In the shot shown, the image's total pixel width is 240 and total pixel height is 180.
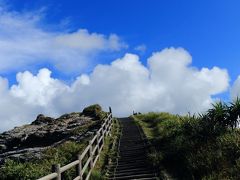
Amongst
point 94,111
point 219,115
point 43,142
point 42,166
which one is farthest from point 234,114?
point 94,111

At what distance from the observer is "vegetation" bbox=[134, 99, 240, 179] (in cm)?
1734

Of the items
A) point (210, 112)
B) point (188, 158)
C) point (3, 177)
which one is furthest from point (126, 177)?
point (210, 112)

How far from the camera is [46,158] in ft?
80.5

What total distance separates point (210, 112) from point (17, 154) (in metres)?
12.1

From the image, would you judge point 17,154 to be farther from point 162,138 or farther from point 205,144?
point 205,144

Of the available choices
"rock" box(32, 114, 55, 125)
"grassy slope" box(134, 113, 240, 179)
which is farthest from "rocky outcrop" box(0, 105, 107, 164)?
"grassy slope" box(134, 113, 240, 179)

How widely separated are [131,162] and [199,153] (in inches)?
175

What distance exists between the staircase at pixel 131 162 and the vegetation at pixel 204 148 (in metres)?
0.64

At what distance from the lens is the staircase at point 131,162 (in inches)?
777

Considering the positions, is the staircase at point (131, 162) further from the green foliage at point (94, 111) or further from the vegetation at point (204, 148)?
the green foliage at point (94, 111)

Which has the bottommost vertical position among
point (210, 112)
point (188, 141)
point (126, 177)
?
point (126, 177)

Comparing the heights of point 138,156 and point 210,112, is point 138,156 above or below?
below

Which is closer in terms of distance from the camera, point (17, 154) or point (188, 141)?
point (188, 141)

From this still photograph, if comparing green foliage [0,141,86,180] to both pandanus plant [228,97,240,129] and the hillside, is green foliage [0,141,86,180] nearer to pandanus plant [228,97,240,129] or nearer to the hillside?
the hillside
